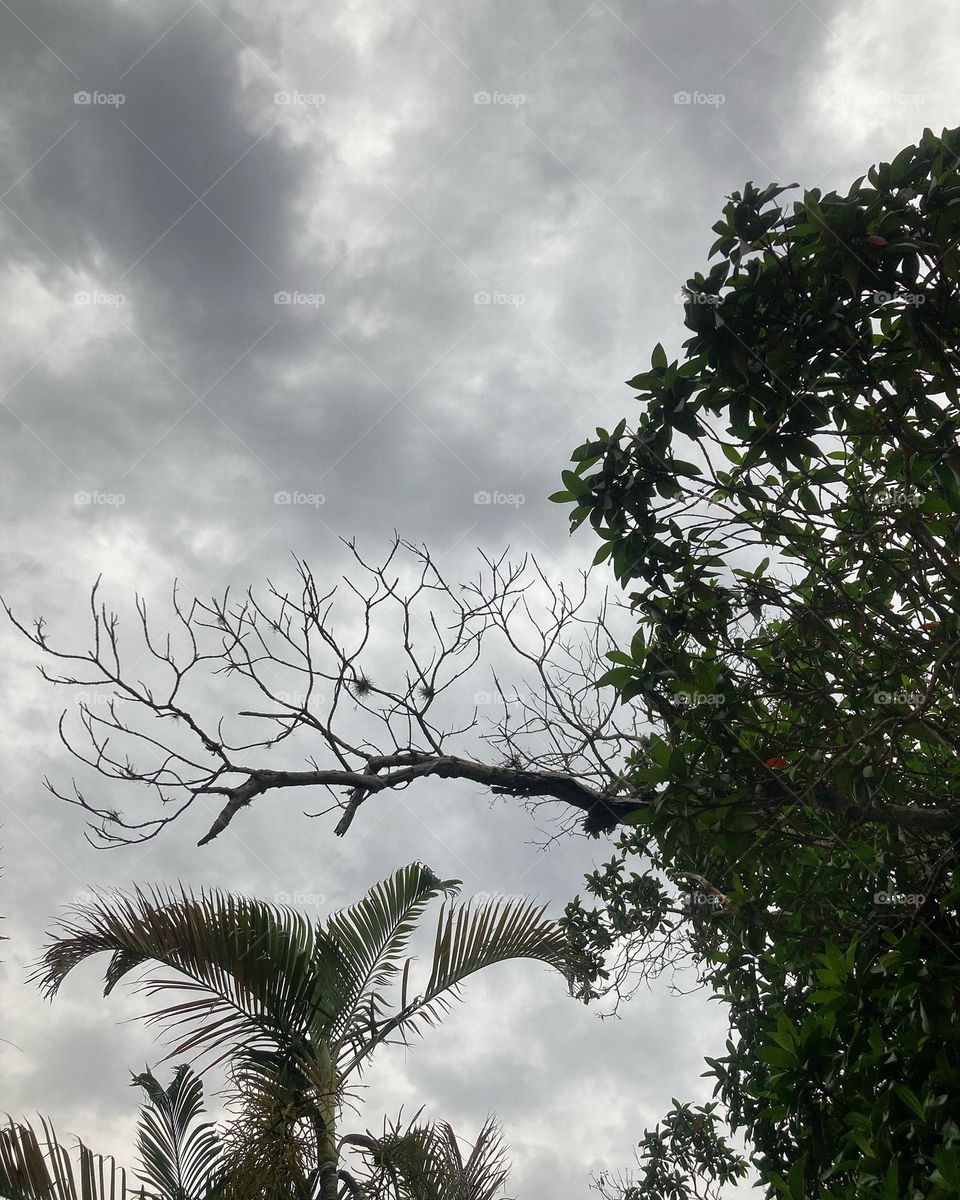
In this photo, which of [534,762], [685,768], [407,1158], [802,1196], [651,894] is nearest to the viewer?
[802,1196]

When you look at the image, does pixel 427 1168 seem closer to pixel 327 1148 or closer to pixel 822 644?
pixel 327 1148

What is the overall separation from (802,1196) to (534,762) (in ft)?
8.00

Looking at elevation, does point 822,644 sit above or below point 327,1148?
above

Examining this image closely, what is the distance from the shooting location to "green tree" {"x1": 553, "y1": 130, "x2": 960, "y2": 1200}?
2887 millimetres

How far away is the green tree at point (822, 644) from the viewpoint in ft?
9.47

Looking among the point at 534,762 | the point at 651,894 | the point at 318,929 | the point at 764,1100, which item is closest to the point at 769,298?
the point at 534,762

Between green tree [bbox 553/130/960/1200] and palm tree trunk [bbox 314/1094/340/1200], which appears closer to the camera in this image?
green tree [bbox 553/130/960/1200]

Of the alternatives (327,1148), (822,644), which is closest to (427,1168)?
(327,1148)

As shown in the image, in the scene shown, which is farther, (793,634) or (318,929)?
(318,929)

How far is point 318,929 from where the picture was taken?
6.14m

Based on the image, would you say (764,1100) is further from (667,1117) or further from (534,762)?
(667,1117)

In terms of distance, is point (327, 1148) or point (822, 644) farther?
point (327, 1148)

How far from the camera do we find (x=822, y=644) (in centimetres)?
362

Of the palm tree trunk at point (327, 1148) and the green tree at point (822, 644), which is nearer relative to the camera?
the green tree at point (822, 644)
